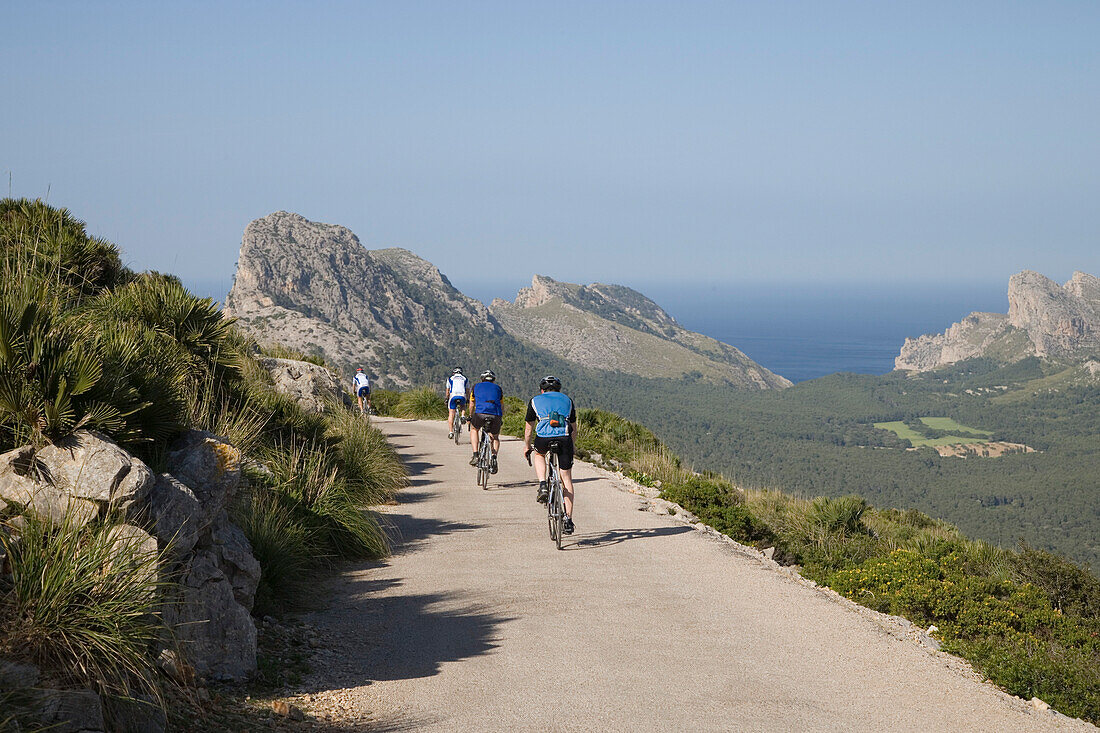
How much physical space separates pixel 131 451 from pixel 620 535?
674 cm

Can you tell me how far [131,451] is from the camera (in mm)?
5309

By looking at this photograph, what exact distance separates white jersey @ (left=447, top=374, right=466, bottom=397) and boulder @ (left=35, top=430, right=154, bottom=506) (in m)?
13.4

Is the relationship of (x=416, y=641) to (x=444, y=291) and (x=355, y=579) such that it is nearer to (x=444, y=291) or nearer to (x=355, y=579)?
(x=355, y=579)

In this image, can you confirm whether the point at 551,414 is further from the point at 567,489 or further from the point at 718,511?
the point at 718,511

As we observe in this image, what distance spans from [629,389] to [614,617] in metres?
165

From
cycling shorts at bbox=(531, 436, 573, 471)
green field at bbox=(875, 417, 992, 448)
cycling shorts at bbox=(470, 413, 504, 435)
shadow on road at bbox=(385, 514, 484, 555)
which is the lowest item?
green field at bbox=(875, 417, 992, 448)

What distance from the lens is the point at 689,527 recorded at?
1155 centimetres

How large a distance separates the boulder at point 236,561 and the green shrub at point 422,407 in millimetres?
22566

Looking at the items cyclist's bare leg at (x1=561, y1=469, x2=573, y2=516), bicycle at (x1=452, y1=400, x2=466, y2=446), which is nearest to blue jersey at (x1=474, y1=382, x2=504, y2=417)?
cyclist's bare leg at (x1=561, y1=469, x2=573, y2=516)

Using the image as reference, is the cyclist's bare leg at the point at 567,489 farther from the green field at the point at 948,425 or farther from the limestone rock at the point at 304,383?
the green field at the point at 948,425

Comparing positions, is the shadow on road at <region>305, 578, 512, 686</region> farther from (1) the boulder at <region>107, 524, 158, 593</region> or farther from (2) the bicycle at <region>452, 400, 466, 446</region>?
(2) the bicycle at <region>452, 400, 466, 446</region>

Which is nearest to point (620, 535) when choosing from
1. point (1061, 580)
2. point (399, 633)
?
point (399, 633)

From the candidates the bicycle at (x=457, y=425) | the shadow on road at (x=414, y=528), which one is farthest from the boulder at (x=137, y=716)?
the bicycle at (x=457, y=425)

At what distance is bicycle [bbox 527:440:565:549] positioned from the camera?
31.3ft
